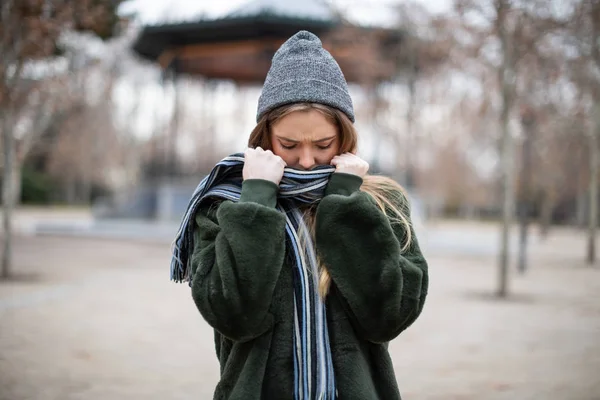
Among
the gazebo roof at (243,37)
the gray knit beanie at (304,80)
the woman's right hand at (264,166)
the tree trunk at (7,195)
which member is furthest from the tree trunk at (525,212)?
the woman's right hand at (264,166)

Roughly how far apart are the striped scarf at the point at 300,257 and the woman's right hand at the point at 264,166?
4 cm

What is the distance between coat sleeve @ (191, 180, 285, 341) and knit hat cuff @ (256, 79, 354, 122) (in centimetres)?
26

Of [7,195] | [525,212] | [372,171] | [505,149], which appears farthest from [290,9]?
[372,171]

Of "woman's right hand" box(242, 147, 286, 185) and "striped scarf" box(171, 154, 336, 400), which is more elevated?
"woman's right hand" box(242, 147, 286, 185)

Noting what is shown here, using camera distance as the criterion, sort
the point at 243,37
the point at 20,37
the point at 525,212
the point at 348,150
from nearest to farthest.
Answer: the point at 348,150
the point at 20,37
the point at 525,212
the point at 243,37

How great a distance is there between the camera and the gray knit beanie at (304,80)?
5.62ft

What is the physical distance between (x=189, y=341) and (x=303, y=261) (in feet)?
15.2

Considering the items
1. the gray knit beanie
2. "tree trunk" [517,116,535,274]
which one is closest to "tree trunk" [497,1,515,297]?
"tree trunk" [517,116,535,274]

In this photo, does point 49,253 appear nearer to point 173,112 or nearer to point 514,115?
point 173,112

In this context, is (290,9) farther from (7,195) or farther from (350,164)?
(350,164)

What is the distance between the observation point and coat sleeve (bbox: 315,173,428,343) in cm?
157

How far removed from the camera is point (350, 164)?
1676 mm

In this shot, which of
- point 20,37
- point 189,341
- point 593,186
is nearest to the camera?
point 189,341

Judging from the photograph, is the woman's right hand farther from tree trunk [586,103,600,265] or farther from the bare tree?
tree trunk [586,103,600,265]
